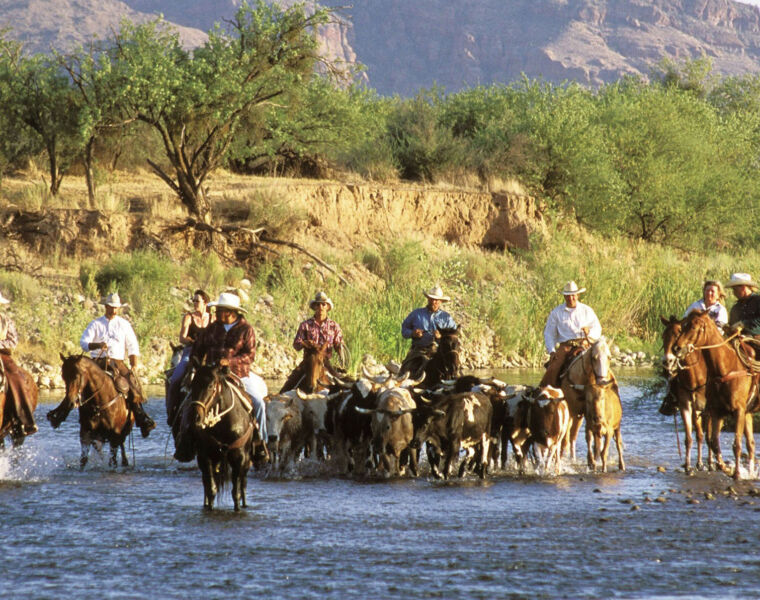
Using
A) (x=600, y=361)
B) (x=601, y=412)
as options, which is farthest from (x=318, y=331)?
(x=601, y=412)

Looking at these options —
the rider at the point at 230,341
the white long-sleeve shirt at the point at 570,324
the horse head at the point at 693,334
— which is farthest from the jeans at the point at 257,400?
the white long-sleeve shirt at the point at 570,324

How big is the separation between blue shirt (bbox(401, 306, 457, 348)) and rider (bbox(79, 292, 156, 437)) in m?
3.87

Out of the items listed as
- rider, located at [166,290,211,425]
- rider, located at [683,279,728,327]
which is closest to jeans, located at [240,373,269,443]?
rider, located at [166,290,211,425]

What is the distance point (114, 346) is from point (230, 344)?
15.4 feet

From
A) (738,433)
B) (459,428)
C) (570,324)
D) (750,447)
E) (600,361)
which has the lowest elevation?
(750,447)

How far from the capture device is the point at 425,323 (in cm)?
1798

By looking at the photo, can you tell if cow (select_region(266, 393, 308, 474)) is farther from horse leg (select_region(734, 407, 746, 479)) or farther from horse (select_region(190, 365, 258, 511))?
horse leg (select_region(734, 407, 746, 479))

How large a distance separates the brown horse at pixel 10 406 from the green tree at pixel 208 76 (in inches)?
791

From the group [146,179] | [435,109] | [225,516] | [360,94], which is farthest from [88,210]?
[225,516]

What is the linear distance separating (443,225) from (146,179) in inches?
414

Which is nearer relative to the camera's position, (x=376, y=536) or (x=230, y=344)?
(x=376, y=536)

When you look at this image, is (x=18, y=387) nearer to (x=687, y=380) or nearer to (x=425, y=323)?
(x=425, y=323)

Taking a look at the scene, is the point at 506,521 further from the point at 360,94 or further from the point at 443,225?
the point at 360,94

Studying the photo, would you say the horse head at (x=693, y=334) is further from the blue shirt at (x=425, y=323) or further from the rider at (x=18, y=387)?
the rider at (x=18, y=387)
